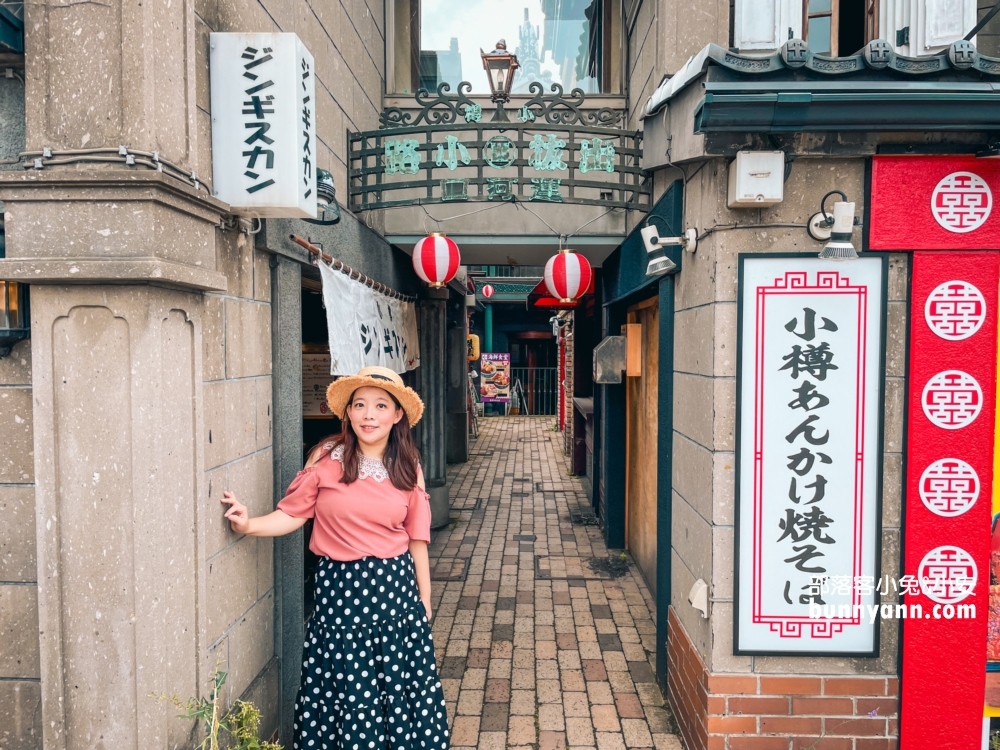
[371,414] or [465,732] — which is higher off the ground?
[371,414]

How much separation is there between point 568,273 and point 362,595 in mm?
3393

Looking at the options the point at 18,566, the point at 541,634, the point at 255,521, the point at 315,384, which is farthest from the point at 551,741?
the point at 315,384

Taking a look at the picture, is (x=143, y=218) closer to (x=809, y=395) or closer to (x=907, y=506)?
(x=809, y=395)

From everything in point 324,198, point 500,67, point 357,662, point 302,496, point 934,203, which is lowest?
point 357,662

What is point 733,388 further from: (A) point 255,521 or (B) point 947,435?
(A) point 255,521

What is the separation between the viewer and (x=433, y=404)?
8.97 metres

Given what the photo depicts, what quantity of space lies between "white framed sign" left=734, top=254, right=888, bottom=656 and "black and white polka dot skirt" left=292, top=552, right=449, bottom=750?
2.00 metres

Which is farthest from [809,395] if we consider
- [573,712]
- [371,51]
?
[371,51]

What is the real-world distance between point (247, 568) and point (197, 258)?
170cm

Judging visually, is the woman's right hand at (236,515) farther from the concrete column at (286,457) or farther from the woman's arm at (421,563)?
the woman's arm at (421,563)

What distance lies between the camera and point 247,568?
329cm

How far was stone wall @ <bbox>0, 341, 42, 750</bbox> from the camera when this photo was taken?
2.54 m

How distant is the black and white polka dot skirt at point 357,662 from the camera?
10.8 feet

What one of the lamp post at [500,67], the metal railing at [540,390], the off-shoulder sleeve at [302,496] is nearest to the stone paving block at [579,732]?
the off-shoulder sleeve at [302,496]
